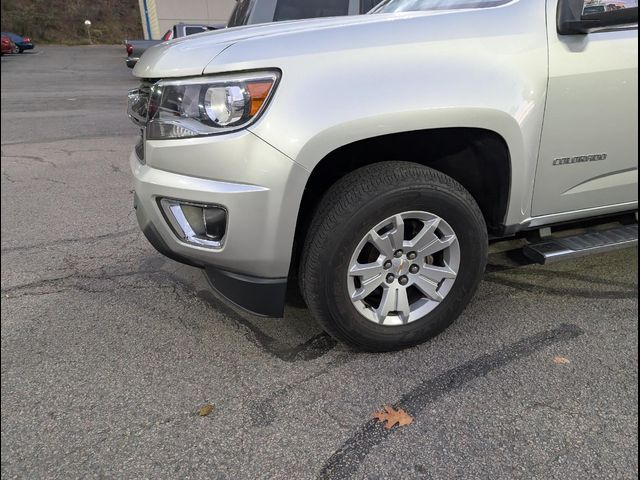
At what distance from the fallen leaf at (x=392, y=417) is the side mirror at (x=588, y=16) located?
1.84 meters

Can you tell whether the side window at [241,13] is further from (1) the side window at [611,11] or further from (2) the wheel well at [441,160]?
(1) the side window at [611,11]

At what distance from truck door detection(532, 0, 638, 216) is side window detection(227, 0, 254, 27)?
3.65 m

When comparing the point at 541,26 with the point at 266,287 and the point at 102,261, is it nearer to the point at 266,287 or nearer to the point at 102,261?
the point at 266,287

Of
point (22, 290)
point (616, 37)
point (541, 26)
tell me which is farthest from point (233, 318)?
point (616, 37)

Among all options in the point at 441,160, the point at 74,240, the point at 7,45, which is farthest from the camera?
the point at 7,45

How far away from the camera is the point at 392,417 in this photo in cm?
200

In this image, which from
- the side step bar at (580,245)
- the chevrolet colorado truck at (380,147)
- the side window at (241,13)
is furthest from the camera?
the side window at (241,13)

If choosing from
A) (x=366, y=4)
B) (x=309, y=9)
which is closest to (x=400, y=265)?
(x=366, y=4)

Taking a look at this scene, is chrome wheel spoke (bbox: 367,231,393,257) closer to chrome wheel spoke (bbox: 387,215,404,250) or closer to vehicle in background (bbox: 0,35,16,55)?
chrome wheel spoke (bbox: 387,215,404,250)

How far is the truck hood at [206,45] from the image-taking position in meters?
1.96

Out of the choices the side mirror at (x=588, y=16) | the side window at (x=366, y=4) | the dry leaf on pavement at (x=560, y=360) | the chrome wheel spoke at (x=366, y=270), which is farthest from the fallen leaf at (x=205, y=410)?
the side window at (x=366, y=4)

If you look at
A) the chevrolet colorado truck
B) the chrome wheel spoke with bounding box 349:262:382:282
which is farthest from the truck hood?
the chrome wheel spoke with bounding box 349:262:382:282

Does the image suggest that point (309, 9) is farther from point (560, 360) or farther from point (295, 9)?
point (560, 360)

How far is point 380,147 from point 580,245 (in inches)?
49.0
